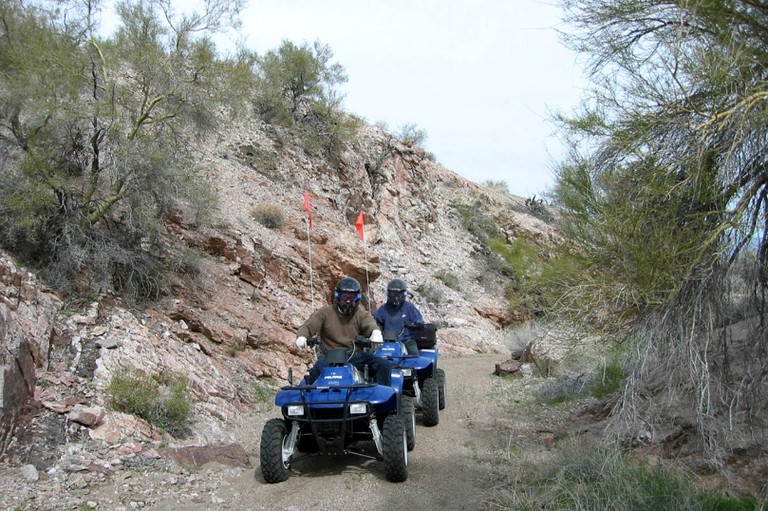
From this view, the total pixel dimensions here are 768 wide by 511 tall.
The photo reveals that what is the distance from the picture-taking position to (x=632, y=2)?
652 centimetres

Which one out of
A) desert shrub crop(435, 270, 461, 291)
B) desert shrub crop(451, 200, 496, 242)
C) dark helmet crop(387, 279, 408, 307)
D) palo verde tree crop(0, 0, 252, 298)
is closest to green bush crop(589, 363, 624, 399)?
dark helmet crop(387, 279, 408, 307)

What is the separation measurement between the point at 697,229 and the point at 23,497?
22.2 ft

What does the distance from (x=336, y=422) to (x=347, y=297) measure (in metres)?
1.86

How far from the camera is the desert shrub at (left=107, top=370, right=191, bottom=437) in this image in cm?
820

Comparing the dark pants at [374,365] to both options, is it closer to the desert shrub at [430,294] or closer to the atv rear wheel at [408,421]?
the atv rear wheel at [408,421]

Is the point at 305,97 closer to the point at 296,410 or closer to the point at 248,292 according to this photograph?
the point at 248,292

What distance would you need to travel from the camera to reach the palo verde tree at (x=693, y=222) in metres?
5.53

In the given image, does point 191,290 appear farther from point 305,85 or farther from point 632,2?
point 305,85

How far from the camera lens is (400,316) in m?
10.9

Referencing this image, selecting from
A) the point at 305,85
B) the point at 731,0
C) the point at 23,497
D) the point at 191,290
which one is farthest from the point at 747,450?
the point at 305,85

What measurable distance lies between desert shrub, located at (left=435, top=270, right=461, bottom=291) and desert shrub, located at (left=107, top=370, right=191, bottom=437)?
22.5 m

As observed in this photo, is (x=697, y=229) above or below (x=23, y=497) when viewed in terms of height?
above

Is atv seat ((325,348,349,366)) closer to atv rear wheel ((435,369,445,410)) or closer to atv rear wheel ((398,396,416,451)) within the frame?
atv rear wheel ((398,396,416,451))

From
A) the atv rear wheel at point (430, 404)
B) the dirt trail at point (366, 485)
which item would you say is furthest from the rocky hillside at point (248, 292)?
the atv rear wheel at point (430, 404)
